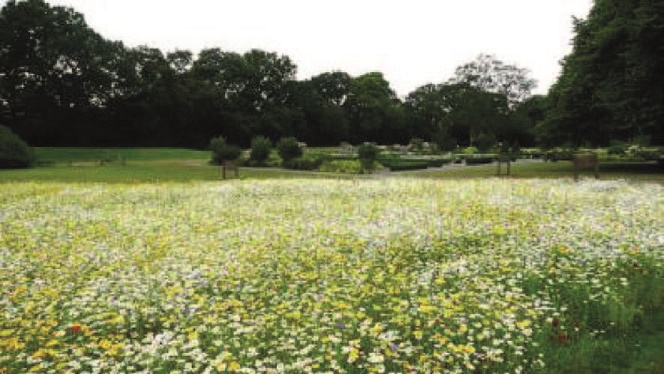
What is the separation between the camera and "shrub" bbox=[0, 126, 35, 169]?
137ft

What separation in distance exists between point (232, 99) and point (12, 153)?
53379 millimetres

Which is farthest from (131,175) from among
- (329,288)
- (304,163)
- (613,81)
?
(613,81)

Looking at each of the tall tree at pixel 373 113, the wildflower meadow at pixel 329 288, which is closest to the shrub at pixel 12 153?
the wildflower meadow at pixel 329 288

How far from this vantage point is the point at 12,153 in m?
42.4

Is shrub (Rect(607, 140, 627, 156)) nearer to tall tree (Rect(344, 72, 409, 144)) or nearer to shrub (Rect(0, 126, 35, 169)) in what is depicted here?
tall tree (Rect(344, 72, 409, 144))

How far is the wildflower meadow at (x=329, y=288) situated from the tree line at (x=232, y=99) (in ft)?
78.9

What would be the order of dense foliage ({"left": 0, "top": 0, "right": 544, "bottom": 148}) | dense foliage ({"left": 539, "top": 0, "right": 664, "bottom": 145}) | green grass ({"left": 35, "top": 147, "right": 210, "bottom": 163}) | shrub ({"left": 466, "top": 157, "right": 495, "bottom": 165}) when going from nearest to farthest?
dense foliage ({"left": 539, "top": 0, "right": 664, "bottom": 145})
shrub ({"left": 466, "top": 157, "right": 495, "bottom": 165})
green grass ({"left": 35, "top": 147, "right": 210, "bottom": 163})
dense foliage ({"left": 0, "top": 0, "right": 544, "bottom": 148})

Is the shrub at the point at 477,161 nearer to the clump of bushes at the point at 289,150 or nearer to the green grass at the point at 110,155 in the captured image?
the clump of bushes at the point at 289,150

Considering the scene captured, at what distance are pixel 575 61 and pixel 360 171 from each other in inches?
716

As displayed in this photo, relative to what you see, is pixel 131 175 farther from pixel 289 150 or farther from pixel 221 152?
pixel 289 150

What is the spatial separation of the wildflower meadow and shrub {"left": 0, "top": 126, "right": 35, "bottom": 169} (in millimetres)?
32876

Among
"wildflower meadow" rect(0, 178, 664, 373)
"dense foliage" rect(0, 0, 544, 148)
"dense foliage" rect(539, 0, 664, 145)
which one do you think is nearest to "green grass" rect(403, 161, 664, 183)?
"dense foliage" rect(539, 0, 664, 145)

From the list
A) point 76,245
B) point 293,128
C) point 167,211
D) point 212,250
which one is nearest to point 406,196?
point 167,211

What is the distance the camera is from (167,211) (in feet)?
53.0
